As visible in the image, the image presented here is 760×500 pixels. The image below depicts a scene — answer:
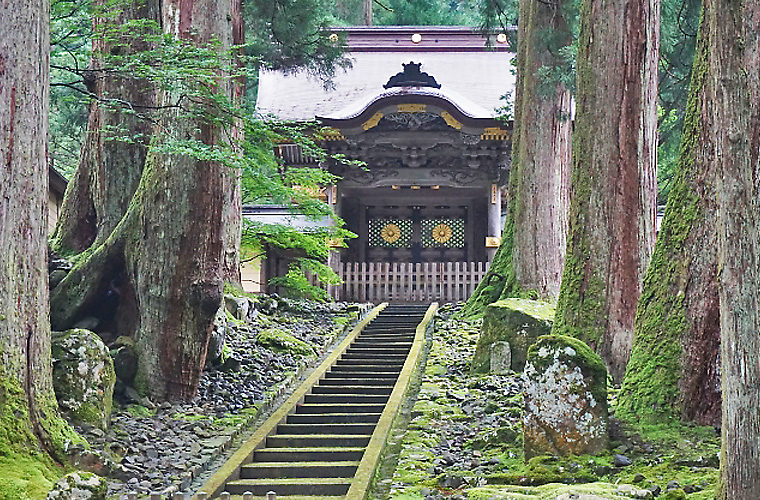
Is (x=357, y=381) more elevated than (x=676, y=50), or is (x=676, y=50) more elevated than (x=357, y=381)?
(x=676, y=50)

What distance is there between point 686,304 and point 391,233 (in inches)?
687

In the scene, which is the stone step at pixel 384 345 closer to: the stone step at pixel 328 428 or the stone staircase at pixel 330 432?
the stone staircase at pixel 330 432

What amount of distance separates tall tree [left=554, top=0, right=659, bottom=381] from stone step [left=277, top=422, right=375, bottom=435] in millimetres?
2145

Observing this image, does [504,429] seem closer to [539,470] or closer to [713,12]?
[539,470]

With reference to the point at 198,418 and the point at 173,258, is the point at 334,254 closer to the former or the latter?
the point at 173,258

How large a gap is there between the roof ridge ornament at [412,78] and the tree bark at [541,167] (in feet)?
20.5

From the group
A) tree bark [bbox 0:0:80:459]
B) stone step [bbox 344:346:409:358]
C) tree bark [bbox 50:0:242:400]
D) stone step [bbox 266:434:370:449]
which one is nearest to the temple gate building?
stone step [bbox 344:346:409:358]

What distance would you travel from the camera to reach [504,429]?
6.86 m

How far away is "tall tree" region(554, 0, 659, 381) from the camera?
27.0 feet

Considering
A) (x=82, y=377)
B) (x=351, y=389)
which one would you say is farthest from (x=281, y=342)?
(x=82, y=377)

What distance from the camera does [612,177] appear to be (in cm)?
848

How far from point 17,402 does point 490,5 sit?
38.0 ft

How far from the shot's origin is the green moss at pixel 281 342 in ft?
38.0

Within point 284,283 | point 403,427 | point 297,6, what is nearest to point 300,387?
point 403,427
